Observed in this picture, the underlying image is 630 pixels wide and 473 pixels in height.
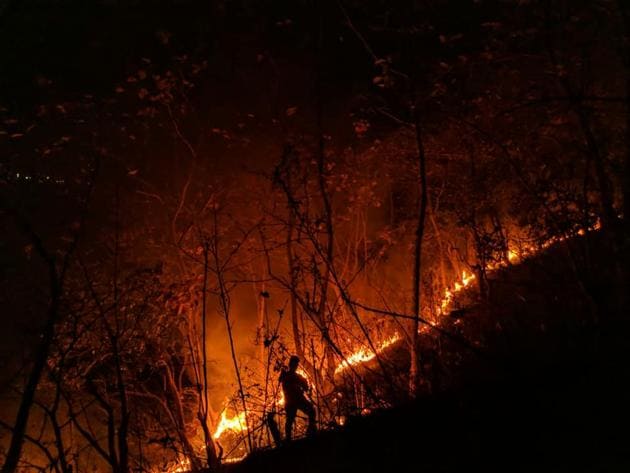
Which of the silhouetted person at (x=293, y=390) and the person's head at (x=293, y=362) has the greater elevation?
the person's head at (x=293, y=362)

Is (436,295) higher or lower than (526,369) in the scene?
higher

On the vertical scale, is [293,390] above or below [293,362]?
below

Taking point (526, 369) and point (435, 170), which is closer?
point (526, 369)

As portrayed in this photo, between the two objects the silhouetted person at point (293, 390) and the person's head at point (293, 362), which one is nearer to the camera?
the silhouetted person at point (293, 390)

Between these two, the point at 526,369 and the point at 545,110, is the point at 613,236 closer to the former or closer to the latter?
the point at 526,369

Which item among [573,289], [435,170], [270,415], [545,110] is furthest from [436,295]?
[270,415]

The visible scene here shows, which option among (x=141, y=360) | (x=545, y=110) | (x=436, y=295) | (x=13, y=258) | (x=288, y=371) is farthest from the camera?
(x=13, y=258)

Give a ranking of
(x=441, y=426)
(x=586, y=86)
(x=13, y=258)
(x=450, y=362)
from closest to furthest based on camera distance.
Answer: (x=441, y=426) → (x=450, y=362) → (x=586, y=86) → (x=13, y=258)

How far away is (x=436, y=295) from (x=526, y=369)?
912 cm

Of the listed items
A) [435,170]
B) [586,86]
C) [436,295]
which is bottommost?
[436,295]

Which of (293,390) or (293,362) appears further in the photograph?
(293,362)

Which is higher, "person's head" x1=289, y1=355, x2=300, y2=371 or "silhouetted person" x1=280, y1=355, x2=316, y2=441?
"person's head" x1=289, y1=355, x2=300, y2=371

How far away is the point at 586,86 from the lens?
306 inches

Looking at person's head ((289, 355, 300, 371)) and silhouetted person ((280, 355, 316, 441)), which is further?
person's head ((289, 355, 300, 371))
